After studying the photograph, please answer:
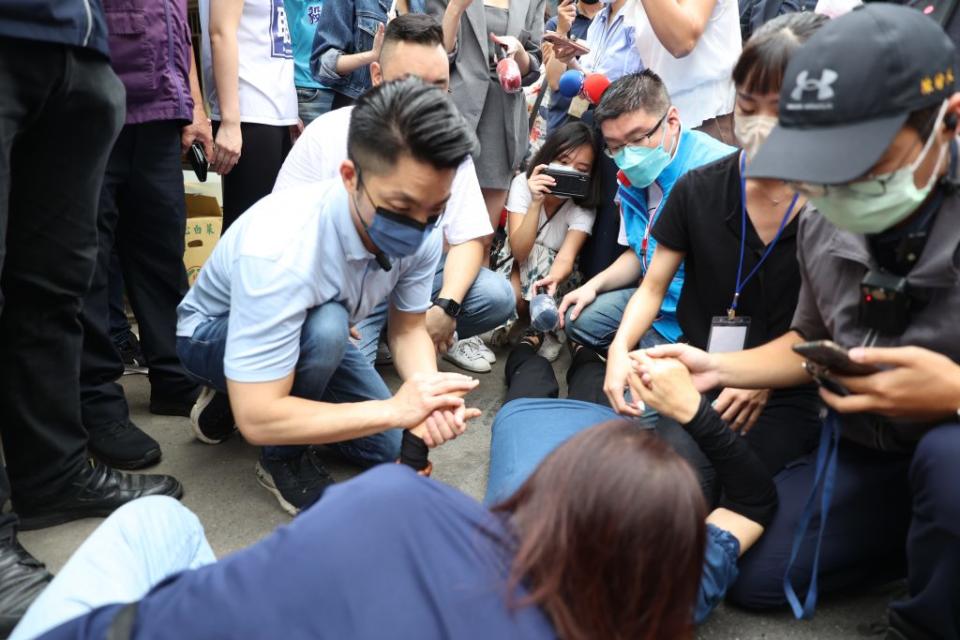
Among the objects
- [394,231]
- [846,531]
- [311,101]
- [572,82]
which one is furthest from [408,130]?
[311,101]

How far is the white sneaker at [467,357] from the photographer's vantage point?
310 centimetres

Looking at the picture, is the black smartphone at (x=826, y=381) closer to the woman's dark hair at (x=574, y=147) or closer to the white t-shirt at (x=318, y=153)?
the white t-shirt at (x=318, y=153)

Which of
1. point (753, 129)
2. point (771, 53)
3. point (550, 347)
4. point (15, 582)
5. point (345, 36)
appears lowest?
point (550, 347)

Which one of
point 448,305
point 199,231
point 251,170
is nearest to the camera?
point 448,305

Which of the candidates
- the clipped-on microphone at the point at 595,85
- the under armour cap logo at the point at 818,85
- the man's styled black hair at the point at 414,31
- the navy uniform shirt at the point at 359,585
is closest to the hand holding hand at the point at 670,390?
the under armour cap logo at the point at 818,85

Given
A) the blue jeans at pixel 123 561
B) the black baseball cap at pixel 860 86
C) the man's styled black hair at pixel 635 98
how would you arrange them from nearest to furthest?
the blue jeans at pixel 123 561, the black baseball cap at pixel 860 86, the man's styled black hair at pixel 635 98

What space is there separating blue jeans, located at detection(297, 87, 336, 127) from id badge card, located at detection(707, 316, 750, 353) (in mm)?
2076

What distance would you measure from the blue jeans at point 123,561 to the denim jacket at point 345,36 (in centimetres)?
217

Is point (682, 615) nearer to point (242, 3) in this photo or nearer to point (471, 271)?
point (471, 271)

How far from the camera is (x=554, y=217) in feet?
10.8

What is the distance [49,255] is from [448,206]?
1.33 meters

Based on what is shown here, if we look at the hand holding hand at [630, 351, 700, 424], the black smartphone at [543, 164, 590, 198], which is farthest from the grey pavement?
the black smartphone at [543, 164, 590, 198]

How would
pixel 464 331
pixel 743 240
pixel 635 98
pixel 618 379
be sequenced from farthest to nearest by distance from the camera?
pixel 464 331
pixel 635 98
pixel 743 240
pixel 618 379

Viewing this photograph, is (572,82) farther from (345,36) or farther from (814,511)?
(814,511)
